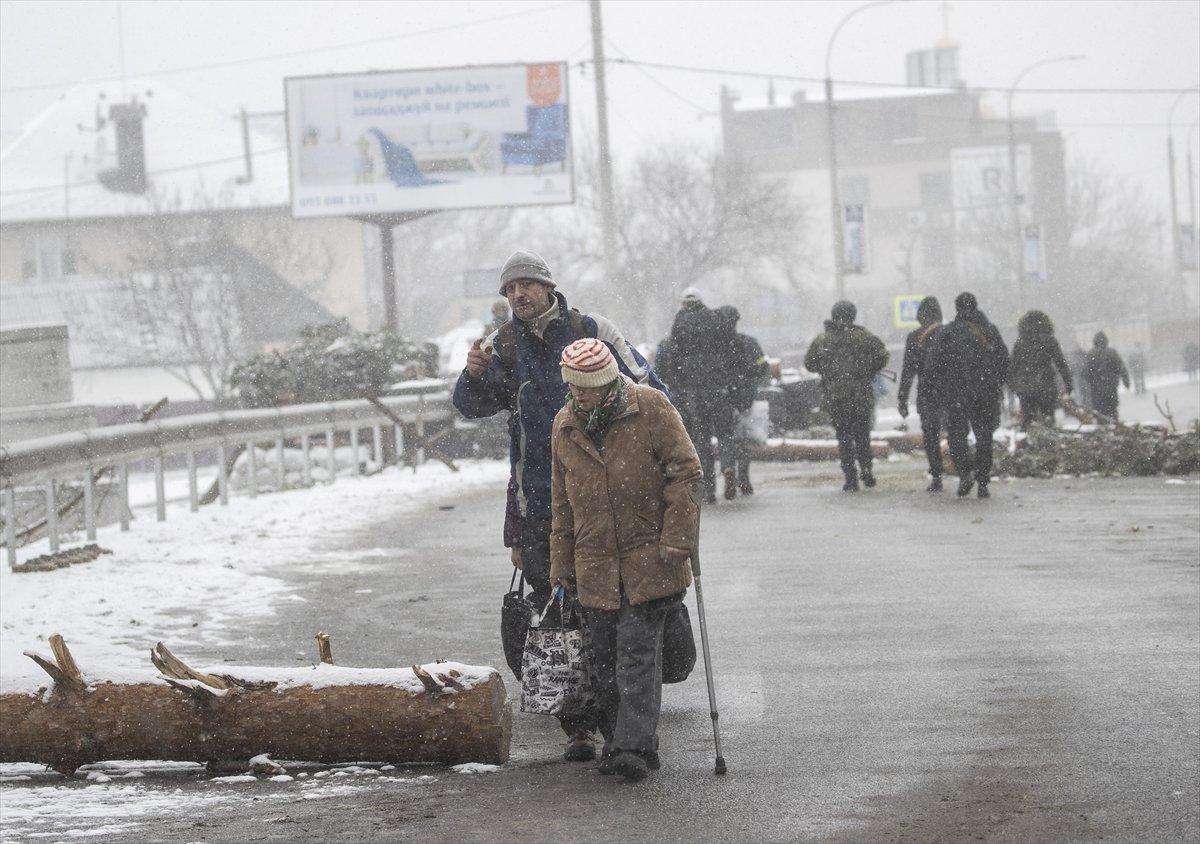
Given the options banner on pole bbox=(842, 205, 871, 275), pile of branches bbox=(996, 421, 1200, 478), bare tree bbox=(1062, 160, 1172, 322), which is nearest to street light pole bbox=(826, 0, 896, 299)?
banner on pole bbox=(842, 205, 871, 275)

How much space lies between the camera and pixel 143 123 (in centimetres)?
6844

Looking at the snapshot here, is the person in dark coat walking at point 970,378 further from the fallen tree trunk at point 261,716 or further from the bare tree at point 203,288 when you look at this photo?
the bare tree at point 203,288

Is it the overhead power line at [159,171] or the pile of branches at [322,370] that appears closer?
the pile of branches at [322,370]

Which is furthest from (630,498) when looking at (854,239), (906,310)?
(854,239)

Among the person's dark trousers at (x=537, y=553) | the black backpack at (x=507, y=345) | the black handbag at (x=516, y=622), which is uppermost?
the black backpack at (x=507, y=345)

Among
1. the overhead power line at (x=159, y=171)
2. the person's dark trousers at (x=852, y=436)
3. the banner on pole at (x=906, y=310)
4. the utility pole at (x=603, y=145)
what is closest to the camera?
the person's dark trousers at (x=852, y=436)

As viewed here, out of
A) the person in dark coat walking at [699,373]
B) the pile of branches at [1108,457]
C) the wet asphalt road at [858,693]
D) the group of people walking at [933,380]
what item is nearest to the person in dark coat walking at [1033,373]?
the pile of branches at [1108,457]

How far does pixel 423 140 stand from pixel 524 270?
31643 mm

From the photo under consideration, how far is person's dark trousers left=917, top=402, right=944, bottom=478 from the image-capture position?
1672 centimetres

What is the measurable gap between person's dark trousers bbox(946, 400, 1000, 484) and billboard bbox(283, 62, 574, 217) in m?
21.6

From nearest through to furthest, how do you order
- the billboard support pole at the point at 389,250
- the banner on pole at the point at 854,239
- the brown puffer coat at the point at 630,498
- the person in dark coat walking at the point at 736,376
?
the brown puffer coat at the point at 630,498, the person in dark coat walking at the point at 736,376, the billboard support pole at the point at 389,250, the banner on pole at the point at 854,239

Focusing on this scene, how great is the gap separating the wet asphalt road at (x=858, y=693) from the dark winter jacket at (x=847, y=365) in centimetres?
243

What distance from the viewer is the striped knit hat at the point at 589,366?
608 cm

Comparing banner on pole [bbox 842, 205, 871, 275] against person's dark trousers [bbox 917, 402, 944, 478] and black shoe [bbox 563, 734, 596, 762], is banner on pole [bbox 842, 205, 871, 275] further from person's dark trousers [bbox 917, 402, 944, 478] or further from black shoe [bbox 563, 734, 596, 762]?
black shoe [bbox 563, 734, 596, 762]
